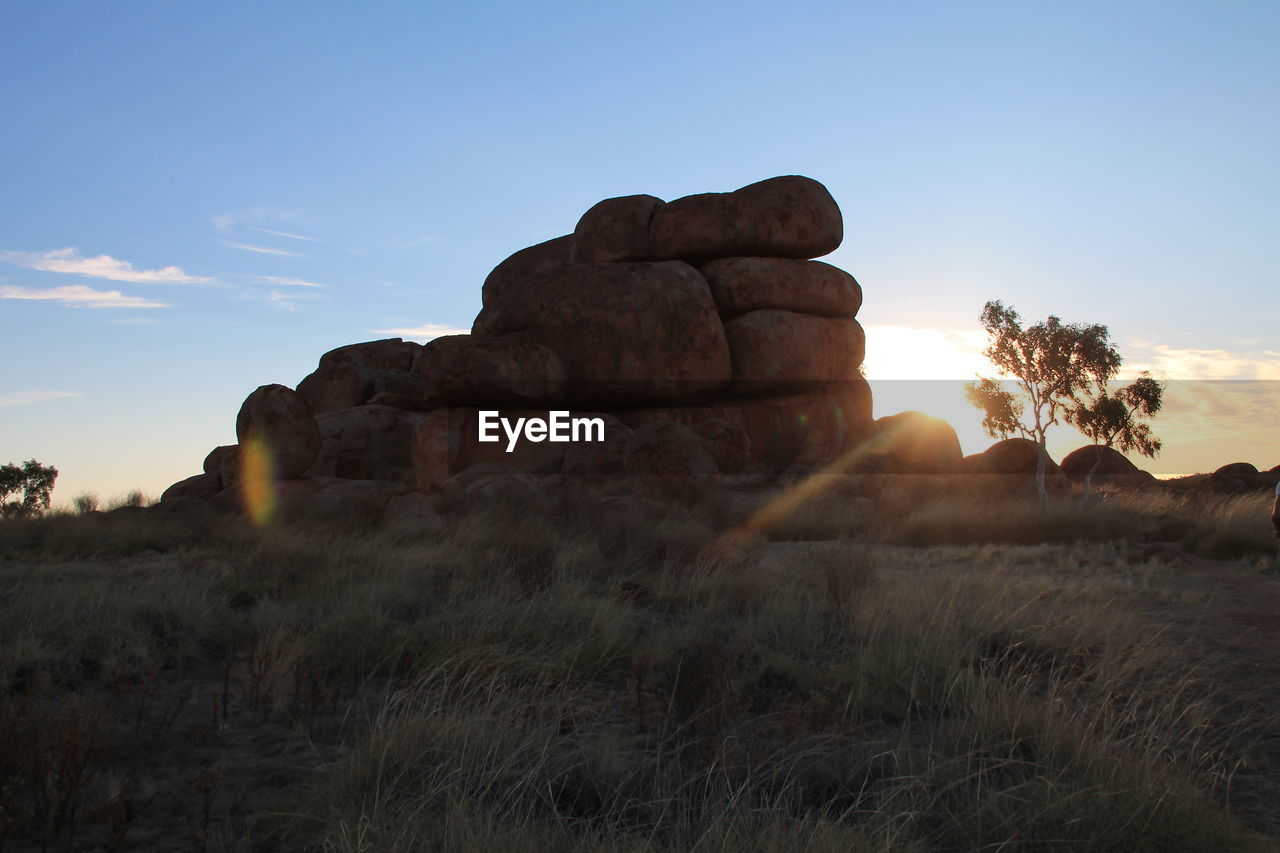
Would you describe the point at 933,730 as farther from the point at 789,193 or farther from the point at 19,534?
the point at 789,193

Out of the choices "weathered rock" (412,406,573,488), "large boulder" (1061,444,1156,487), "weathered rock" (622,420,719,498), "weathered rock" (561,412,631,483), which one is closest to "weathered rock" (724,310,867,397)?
"weathered rock" (561,412,631,483)

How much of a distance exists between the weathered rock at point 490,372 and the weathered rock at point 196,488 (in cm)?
605

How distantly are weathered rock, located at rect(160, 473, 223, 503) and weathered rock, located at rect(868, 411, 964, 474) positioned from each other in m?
18.0

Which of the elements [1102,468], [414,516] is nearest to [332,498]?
[414,516]

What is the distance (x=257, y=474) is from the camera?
68.6 ft

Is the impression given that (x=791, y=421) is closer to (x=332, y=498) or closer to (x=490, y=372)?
(x=490, y=372)

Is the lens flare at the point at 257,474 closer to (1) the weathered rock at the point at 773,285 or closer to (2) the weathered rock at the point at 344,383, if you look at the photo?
(2) the weathered rock at the point at 344,383

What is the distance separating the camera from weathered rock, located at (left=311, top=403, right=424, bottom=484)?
26.0m

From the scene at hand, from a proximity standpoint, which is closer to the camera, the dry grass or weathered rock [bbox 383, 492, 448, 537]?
the dry grass

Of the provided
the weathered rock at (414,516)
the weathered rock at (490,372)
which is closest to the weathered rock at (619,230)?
the weathered rock at (490,372)

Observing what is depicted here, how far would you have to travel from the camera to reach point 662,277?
1068 inches

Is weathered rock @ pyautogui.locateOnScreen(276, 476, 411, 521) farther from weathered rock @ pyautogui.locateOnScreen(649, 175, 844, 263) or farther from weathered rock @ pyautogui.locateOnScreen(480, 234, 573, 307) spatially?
weathered rock @ pyautogui.locateOnScreen(480, 234, 573, 307)

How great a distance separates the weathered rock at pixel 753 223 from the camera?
29641 mm

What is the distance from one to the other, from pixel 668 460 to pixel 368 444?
10589mm
